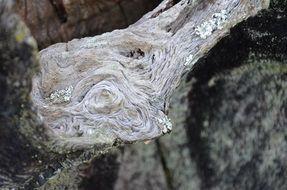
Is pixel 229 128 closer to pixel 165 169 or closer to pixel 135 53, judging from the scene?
pixel 165 169

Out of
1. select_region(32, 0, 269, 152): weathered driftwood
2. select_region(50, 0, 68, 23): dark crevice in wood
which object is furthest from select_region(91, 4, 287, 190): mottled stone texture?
select_region(50, 0, 68, 23): dark crevice in wood

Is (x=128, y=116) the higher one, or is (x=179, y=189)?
(x=128, y=116)

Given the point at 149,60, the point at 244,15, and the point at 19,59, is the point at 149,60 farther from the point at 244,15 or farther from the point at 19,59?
the point at 19,59

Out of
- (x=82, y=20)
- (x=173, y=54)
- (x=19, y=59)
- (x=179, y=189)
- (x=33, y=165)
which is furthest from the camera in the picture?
(x=179, y=189)

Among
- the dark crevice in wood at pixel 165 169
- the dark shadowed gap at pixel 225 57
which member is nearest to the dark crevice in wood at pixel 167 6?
the dark shadowed gap at pixel 225 57

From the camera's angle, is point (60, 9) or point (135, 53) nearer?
point (135, 53)

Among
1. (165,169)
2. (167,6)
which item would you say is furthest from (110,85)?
(165,169)

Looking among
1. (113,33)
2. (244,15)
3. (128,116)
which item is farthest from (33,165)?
(244,15)

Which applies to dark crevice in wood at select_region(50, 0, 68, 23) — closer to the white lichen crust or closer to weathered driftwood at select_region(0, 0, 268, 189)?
weathered driftwood at select_region(0, 0, 268, 189)
